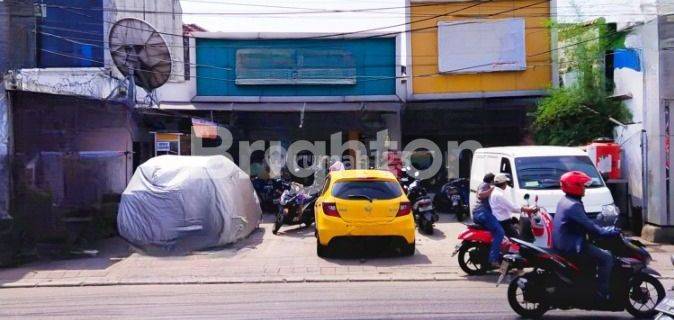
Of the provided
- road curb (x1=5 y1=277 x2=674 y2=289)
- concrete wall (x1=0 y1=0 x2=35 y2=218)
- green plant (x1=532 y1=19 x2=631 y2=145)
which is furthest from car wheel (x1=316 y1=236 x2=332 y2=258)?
green plant (x1=532 y1=19 x2=631 y2=145)

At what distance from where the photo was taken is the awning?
20391 millimetres

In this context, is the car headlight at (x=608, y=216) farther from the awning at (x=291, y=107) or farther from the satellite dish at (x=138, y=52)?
the satellite dish at (x=138, y=52)

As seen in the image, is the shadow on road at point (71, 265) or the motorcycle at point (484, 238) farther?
the shadow on road at point (71, 265)

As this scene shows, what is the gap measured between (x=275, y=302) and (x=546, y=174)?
6228 mm

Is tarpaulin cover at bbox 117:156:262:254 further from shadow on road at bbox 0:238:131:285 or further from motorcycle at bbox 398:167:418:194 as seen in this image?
motorcycle at bbox 398:167:418:194

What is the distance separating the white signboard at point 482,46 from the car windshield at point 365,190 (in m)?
9.27

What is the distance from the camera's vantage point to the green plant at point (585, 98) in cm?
1588

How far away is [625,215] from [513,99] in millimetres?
6390

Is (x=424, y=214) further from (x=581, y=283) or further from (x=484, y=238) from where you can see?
(x=581, y=283)

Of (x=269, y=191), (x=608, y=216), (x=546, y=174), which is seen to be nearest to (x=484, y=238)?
(x=608, y=216)

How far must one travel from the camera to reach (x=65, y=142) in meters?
14.2

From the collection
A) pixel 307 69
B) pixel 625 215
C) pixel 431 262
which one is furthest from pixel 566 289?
pixel 307 69

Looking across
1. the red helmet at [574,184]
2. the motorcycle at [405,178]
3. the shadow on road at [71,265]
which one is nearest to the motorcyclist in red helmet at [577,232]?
the red helmet at [574,184]

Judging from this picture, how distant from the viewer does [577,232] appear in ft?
24.8
